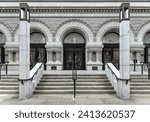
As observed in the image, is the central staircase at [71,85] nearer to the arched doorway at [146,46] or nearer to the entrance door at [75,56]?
the entrance door at [75,56]

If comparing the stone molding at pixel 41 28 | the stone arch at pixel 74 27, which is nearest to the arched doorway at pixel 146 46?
the stone arch at pixel 74 27

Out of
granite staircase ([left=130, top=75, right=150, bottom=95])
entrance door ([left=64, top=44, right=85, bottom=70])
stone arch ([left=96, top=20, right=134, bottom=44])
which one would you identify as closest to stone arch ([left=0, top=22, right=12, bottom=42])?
entrance door ([left=64, top=44, right=85, bottom=70])

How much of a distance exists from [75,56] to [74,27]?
3429mm

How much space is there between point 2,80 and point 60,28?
28.0ft

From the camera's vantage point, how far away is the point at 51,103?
8.88 meters

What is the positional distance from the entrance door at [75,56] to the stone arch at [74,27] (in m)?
1.79

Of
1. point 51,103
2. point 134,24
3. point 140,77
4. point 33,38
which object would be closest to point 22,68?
point 51,103

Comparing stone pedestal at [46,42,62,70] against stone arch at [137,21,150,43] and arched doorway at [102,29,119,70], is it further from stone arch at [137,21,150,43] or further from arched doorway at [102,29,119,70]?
stone arch at [137,21,150,43]

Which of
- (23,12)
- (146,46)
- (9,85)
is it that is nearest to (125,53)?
(23,12)

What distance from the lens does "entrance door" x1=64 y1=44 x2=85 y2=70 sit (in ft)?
64.7

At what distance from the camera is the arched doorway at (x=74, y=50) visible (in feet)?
64.8

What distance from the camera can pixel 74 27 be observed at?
1831 cm

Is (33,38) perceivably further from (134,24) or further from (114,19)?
(134,24)

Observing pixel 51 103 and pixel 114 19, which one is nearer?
pixel 51 103
